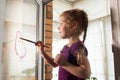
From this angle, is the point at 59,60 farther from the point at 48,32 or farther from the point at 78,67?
the point at 48,32

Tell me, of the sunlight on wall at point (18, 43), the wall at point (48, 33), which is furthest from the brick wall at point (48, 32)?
the sunlight on wall at point (18, 43)

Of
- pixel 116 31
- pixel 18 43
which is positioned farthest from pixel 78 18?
pixel 18 43

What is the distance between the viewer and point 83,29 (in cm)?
87

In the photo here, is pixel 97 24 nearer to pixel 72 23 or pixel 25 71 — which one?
pixel 25 71

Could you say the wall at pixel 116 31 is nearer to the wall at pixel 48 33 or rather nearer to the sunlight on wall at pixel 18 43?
the sunlight on wall at pixel 18 43

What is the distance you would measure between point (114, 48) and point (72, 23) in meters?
0.23

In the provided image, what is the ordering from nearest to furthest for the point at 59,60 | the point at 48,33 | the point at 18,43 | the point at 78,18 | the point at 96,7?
1. the point at 59,60
2. the point at 78,18
3. the point at 18,43
4. the point at 48,33
5. the point at 96,7

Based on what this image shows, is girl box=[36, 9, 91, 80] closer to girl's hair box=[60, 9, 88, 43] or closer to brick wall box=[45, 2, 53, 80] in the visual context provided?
girl's hair box=[60, 9, 88, 43]

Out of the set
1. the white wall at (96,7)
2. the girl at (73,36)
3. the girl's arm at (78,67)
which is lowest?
the girl's arm at (78,67)

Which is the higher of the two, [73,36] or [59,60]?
[73,36]

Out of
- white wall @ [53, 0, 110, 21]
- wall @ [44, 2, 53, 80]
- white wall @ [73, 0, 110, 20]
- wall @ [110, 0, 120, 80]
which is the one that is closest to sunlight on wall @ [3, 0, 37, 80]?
wall @ [44, 2, 53, 80]

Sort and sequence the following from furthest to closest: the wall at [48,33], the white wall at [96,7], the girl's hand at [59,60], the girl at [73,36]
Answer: the white wall at [96,7]
the wall at [48,33]
the girl at [73,36]
the girl's hand at [59,60]

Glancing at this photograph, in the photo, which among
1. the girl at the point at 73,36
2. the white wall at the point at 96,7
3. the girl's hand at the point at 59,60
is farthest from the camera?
the white wall at the point at 96,7

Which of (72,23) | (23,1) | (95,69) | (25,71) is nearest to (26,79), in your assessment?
(25,71)
